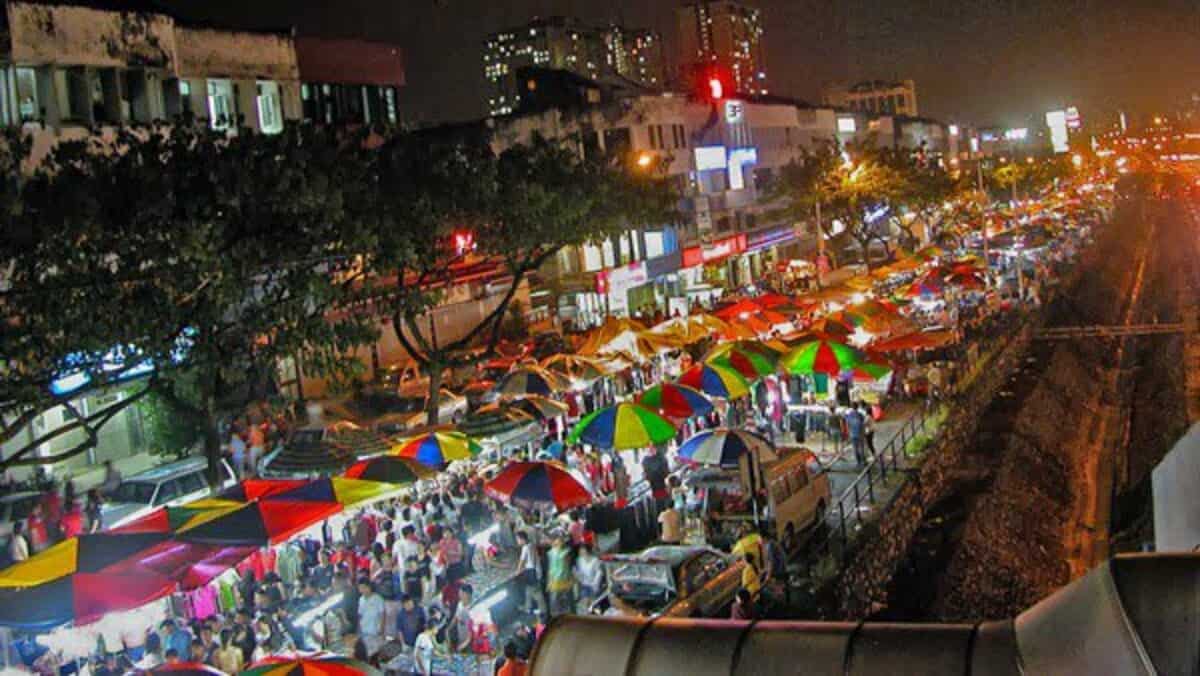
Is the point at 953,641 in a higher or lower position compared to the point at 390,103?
lower

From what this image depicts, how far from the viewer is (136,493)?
20.1m

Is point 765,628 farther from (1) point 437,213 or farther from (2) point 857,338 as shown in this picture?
(2) point 857,338

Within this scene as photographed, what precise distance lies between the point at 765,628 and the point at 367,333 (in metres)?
14.2

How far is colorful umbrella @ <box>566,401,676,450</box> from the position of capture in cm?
2020

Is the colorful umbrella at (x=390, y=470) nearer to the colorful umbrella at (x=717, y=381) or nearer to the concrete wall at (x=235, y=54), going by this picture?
the colorful umbrella at (x=717, y=381)

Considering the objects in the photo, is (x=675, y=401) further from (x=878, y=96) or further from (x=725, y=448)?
(x=878, y=96)

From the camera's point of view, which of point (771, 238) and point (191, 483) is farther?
point (771, 238)

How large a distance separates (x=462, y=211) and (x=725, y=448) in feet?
28.4

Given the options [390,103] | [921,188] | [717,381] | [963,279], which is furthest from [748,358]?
[921,188]

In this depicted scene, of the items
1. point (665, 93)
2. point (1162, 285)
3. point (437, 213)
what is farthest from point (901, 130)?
point (437, 213)

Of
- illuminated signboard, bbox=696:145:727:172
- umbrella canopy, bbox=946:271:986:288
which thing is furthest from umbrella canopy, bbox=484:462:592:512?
illuminated signboard, bbox=696:145:727:172

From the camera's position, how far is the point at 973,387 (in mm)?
33125

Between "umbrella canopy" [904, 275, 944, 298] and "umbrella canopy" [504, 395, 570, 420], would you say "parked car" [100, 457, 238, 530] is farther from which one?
"umbrella canopy" [904, 275, 944, 298]

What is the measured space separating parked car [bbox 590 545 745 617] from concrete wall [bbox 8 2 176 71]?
63.3 feet
